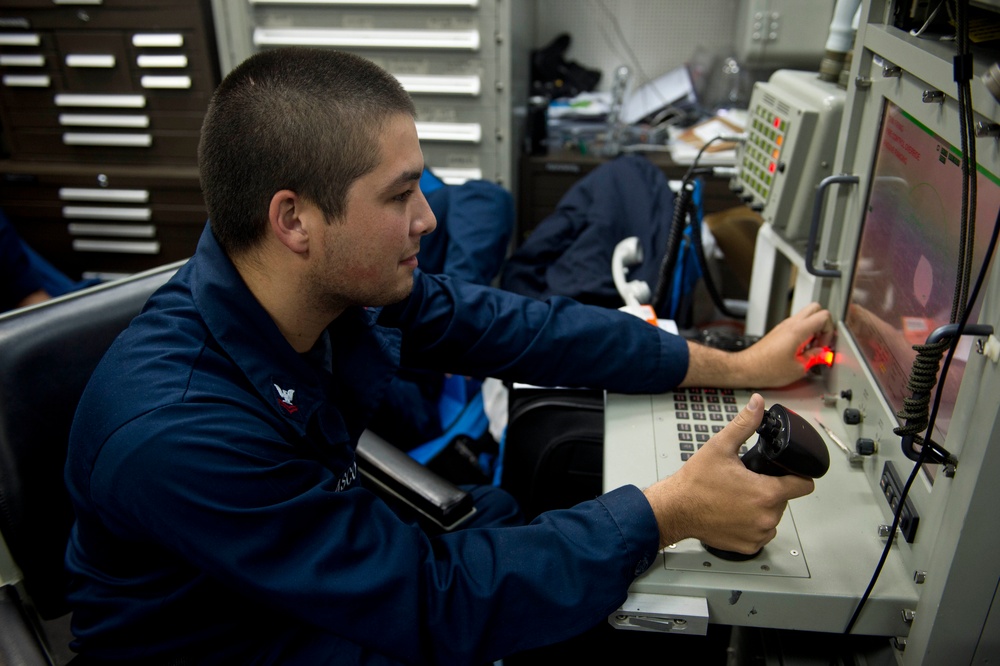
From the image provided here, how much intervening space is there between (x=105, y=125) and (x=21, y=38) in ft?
1.04

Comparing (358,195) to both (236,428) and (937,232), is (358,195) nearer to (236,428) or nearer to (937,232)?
(236,428)

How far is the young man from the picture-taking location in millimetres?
773

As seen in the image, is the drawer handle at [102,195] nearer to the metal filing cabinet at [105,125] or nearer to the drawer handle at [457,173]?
the metal filing cabinet at [105,125]

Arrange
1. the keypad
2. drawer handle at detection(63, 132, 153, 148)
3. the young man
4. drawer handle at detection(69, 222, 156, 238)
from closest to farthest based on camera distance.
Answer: the young man < the keypad < drawer handle at detection(63, 132, 153, 148) < drawer handle at detection(69, 222, 156, 238)

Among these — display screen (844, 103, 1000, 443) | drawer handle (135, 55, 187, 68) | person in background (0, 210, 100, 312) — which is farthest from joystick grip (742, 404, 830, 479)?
drawer handle (135, 55, 187, 68)

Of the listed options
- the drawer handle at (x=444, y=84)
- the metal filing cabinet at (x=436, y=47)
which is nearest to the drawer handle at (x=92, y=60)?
the metal filing cabinet at (x=436, y=47)

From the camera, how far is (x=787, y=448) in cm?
81

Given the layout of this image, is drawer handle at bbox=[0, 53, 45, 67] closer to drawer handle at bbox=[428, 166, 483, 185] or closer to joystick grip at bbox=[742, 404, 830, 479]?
drawer handle at bbox=[428, 166, 483, 185]

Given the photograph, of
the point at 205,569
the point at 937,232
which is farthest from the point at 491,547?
the point at 937,232

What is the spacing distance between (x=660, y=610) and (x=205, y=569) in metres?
0.49

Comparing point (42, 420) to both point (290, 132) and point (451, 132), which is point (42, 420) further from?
point (451, 132)

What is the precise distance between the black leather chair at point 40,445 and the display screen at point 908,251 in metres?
0.63

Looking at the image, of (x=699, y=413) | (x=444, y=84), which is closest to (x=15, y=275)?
(x=444, y=84)

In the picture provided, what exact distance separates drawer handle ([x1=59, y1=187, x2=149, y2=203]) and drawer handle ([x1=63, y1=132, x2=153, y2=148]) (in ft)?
0.46
